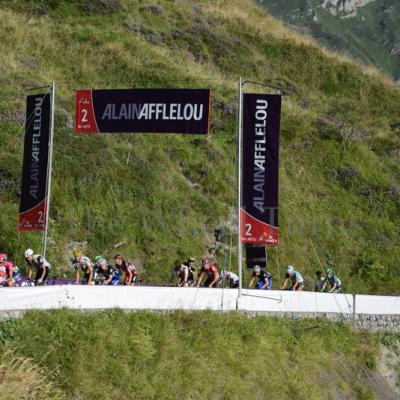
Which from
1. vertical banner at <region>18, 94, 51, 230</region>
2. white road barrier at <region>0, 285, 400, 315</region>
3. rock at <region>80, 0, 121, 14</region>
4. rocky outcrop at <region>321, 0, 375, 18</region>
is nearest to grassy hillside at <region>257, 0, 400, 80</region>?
rocky outcrop at <region>321, 0, 375, 18</region>

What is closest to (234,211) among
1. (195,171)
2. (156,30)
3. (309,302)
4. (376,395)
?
(195,171)

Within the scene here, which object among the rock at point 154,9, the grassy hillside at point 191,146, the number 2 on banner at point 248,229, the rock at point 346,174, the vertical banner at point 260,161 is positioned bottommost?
the rock at point 346,174

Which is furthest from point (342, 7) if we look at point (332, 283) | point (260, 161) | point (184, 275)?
point (184, 275)

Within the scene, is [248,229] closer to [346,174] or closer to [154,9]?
[346,174]

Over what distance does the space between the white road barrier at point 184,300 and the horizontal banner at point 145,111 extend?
4.67 meters

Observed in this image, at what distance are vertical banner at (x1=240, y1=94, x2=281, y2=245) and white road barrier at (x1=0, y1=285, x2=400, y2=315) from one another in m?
1.86

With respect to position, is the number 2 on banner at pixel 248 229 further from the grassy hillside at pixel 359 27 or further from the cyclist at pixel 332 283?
the grassy hillside at pixel 359 27

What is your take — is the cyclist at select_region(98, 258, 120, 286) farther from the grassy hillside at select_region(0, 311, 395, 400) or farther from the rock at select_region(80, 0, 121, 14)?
the rock at select_region(80, 0, 121, 14)

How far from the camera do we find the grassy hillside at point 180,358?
12836mm

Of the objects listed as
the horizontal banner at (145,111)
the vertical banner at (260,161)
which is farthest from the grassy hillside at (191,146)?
the vertical banner at (260,161)

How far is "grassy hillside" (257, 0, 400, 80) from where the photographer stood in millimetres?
89062

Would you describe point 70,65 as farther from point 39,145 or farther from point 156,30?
point 39,145

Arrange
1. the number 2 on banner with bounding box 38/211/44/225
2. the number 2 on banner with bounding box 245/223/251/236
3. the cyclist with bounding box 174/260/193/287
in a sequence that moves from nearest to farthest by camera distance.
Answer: the number 2 on banner with bounding box 245/223/251/236 < the cyclist with bounding box 174/260/193/287 < the number 2 on banner with bounding box 38/211/44/225

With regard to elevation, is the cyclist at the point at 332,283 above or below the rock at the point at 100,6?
below
